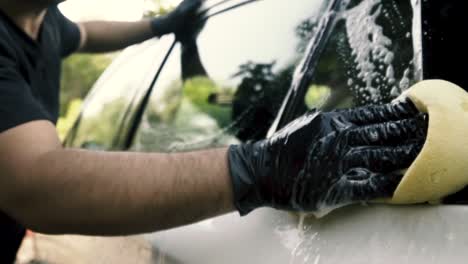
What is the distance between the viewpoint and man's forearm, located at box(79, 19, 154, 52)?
197 centimetres

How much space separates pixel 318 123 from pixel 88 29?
1.56 meters

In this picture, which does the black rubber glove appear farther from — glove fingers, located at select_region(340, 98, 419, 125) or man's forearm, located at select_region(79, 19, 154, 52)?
man's forearm, located at select_region(79, 19, 154, 52)

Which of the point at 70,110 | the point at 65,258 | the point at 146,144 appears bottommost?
the point at 65,258

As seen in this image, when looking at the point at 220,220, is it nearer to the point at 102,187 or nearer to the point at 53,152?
the point at 102,187

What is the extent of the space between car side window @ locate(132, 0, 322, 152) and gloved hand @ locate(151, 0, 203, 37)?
0.27 feet

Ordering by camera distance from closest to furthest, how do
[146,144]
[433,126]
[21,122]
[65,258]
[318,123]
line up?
[433,126] < [318,123] < [21,122] < [146,144] < [65,258]

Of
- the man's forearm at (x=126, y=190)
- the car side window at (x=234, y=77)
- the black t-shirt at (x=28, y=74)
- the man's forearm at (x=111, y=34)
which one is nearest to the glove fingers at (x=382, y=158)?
the man's forearm at (x=126, y=190)

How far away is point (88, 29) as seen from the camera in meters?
2.38

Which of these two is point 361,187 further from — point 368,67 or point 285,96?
point 285,96

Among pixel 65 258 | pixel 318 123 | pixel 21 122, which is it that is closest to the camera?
pixel 318 123

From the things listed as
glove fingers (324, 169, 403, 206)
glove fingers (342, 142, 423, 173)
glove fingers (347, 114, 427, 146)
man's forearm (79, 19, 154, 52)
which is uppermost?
glove fingers (347, 114, 427, 146)

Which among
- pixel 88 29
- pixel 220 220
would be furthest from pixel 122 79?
pixel 220 220

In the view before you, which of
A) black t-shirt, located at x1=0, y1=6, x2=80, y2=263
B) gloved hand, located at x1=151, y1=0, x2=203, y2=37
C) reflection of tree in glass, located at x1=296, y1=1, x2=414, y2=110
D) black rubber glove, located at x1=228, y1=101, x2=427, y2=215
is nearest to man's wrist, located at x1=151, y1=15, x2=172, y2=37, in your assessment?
gloved hand, located at x1=151, y1=0, x2=203, y2=37

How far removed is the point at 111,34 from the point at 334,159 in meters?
1.35
